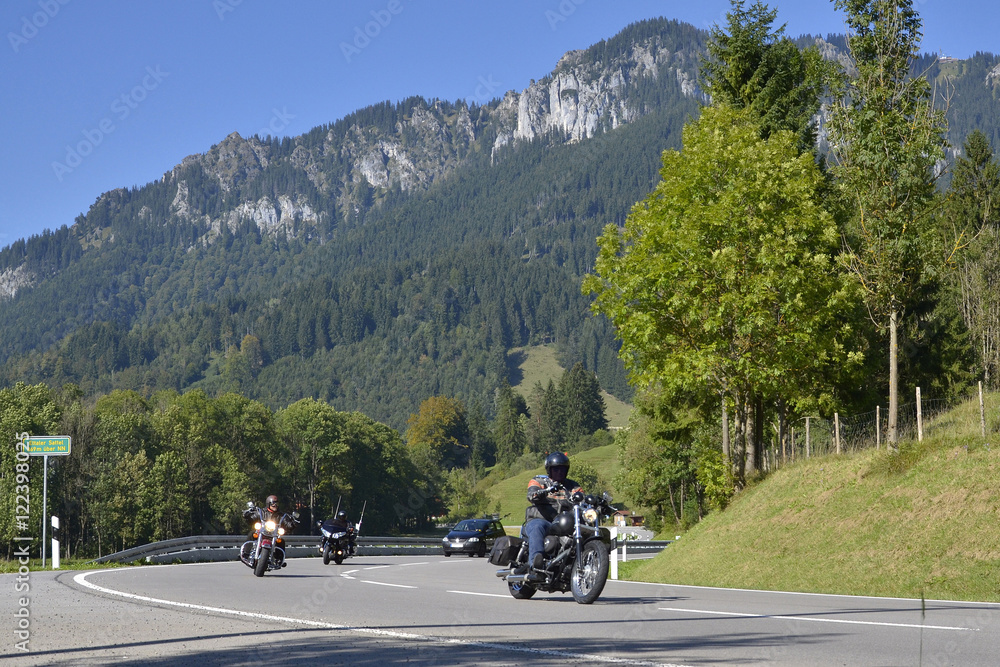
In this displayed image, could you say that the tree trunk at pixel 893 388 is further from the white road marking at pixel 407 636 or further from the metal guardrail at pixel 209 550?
the metal guardrail at pixel 209 550

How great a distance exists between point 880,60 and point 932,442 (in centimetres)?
897

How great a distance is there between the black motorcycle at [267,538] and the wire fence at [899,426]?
13.5 m

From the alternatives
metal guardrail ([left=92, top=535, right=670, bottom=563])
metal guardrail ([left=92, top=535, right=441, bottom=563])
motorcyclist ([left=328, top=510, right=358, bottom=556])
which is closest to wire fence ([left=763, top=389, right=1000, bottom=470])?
motorcyclist ([left=328, top=510, right=358, bottom=556])

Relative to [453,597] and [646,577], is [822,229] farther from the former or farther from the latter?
[453,597]

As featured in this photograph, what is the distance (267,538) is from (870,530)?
12.0m

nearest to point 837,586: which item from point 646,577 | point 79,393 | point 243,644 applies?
point 646,577

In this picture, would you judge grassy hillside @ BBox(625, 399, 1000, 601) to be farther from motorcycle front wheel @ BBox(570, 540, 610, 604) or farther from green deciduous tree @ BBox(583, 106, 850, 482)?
motorcycle front wheel @ BBox(570, 540, 610, 604)

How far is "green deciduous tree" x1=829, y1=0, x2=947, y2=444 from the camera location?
73.3ft

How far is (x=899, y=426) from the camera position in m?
28.0

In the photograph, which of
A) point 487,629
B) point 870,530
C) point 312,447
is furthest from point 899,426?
point 312,447

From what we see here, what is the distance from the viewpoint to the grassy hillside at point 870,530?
1638 centimetres

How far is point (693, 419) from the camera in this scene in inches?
1361

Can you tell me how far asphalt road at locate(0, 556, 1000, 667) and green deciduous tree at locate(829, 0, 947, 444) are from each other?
10379 millimetres

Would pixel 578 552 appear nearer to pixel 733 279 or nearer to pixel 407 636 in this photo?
pixel 407 636
